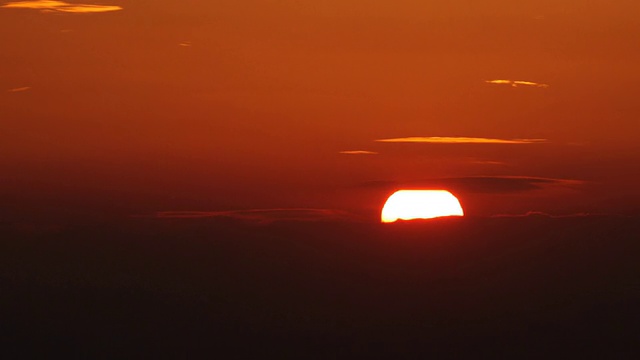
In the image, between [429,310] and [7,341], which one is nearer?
[7,341]

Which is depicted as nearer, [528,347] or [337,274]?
[528,347]

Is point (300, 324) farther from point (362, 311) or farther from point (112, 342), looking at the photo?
point (112, 342)

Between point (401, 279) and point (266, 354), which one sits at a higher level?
point (401, 279)

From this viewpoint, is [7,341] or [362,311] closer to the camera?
[7,341]

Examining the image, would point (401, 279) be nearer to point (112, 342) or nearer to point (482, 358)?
point (482, 358)

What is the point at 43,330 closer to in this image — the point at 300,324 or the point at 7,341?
the point at 7,341

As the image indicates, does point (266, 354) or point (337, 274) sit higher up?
point (337, 274)

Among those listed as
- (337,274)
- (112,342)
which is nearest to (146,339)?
(112,342)

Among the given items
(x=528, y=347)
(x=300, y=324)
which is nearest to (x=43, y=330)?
(x=300, y=324)

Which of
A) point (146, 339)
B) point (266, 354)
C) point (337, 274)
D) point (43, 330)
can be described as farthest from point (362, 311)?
point (43, 330)
